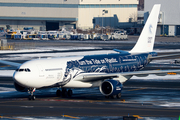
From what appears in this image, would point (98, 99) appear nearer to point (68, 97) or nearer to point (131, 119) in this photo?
point (68, 97)

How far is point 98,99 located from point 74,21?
154 meters

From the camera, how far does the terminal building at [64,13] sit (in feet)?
599

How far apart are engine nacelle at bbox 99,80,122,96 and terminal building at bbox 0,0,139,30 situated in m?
151

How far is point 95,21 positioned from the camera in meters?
189

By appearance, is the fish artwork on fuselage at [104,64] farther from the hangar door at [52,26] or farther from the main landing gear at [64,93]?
the hangar door at [52,26]

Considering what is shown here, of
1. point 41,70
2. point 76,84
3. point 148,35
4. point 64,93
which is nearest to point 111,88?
point 76,84

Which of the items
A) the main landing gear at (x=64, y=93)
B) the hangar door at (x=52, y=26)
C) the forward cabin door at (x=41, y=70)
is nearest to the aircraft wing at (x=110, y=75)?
the main landing gear at (x=64, y=93)

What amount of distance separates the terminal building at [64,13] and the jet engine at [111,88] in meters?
151

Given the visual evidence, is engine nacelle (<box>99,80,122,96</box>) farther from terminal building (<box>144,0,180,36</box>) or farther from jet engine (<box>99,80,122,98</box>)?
terminal building (<box>144,0,180,36</box>)

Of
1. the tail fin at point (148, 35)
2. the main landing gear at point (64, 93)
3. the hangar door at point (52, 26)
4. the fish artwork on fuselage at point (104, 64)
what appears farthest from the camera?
the hangar door at point (52, 26)

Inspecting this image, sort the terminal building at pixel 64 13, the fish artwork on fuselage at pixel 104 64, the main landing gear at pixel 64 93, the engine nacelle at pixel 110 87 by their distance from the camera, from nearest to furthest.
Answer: the engine nacelle at pixel 110 87 < the fish artwork on fuselage at pixel 104 64 < the main landing gear at pixel 64 93 < the terminal building at pixel 64 13

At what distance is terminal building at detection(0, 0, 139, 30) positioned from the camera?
599 ft

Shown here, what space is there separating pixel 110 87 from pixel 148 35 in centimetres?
1301

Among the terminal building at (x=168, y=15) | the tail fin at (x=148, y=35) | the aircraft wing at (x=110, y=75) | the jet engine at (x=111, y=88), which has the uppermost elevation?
the terminal building at (x=168, y=15)
